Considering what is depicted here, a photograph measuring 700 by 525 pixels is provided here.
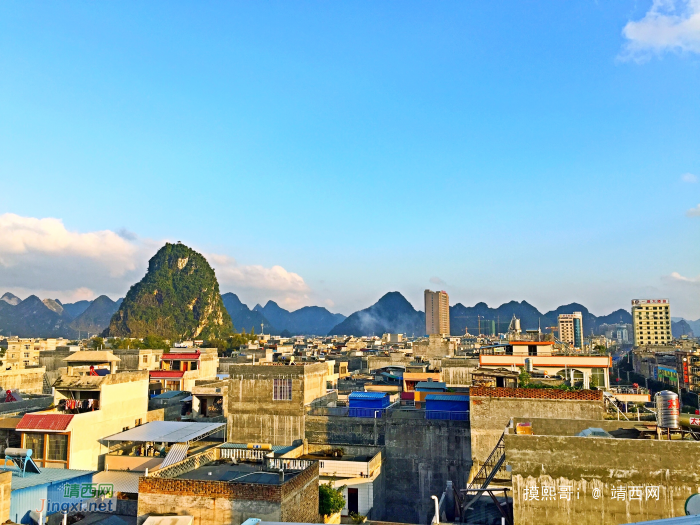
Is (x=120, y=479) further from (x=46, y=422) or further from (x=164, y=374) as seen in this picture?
(x=164, y=374)

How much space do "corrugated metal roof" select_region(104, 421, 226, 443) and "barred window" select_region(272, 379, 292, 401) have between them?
3557mm

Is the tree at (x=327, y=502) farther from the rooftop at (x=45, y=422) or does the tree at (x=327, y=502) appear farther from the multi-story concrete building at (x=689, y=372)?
the multi-story concrete building at (x=689, y=372)

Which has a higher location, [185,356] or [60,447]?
[185,356]

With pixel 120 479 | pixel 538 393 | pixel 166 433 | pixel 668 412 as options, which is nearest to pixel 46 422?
pixel 120 479

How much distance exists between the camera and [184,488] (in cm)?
1401

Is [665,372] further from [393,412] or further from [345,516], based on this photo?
[345,516]

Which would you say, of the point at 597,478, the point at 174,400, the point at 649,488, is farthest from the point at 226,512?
the point at 174,400

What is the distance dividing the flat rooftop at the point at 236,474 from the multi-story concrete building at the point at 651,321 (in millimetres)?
190173

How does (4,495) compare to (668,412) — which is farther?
(4,495)

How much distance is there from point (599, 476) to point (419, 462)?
1644 cm

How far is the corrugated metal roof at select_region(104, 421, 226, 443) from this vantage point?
26.3 m

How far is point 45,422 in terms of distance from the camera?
82.5 feet

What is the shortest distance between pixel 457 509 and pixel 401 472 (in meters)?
12.2

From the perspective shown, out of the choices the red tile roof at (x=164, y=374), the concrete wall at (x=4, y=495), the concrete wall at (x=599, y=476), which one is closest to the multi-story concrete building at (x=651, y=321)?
the red tile roof at (x=164, y=374)
